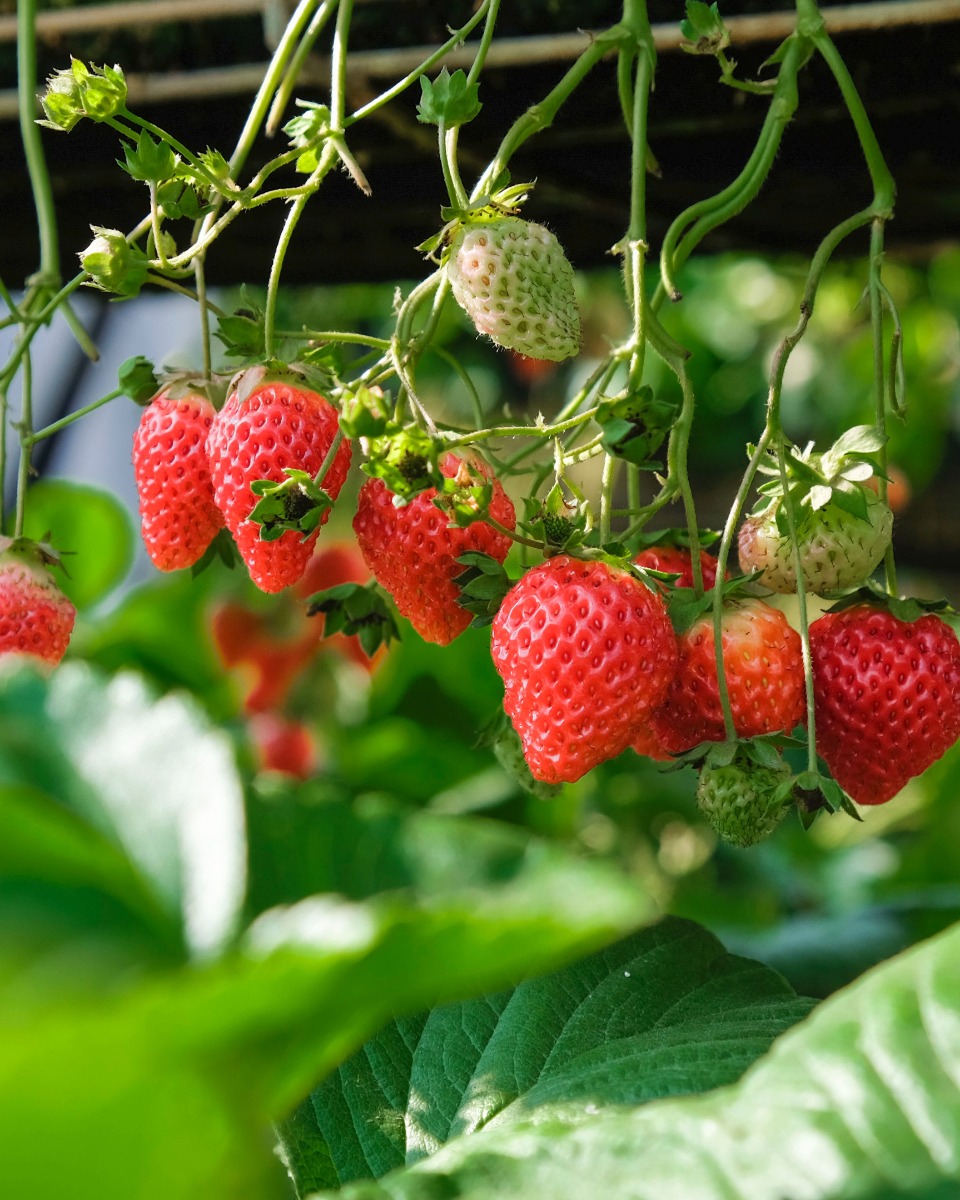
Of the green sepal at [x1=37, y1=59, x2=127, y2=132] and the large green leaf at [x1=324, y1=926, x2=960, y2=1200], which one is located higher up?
the green sepal at [x1=37, y1=59, x2=127, y2=132]

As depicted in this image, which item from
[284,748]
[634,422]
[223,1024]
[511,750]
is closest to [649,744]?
[511,750]

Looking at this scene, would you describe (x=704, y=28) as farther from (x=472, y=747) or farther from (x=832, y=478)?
(x=472, y=747)

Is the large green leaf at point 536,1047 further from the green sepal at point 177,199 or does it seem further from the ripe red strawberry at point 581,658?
the green sepal at point 177,199

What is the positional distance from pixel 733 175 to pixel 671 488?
1.23 ft

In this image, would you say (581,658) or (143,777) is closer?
(143,777)

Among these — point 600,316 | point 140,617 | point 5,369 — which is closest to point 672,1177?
point 5,369

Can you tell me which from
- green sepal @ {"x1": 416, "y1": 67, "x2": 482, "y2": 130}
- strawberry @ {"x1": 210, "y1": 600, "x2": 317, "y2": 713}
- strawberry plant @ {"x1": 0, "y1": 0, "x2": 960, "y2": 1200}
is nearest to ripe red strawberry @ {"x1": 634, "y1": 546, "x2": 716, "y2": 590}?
strawberry plant @ {"x1": 0, "y1": 0, "x2": 960, "y2": 1200}

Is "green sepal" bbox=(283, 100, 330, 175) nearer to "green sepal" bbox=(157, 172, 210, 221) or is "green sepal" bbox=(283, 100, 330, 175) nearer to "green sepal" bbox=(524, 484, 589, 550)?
"green sepal" bbox=(157, 172, 210, 221)

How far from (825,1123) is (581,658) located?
25cm

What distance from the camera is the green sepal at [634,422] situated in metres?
0.53

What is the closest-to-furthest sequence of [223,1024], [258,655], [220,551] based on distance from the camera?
[223,1024] < [220,551] < [258,655]

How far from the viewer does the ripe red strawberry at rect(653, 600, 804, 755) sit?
597 mm

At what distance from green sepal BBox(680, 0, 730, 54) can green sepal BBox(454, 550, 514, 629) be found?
0.23 m

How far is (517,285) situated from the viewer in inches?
21.5
